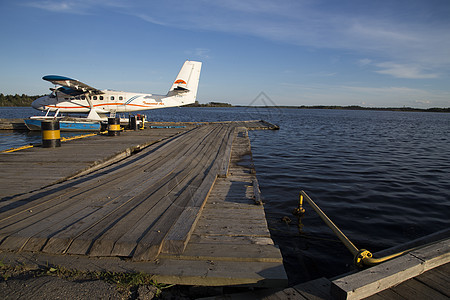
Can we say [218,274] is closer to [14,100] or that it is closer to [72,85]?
[72,85]

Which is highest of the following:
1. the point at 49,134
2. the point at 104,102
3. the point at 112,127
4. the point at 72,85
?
the point at 72,85

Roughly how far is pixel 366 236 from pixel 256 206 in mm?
2476

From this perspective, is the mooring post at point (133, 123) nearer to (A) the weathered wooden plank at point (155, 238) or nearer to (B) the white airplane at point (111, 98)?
(B) the white airplane at point (111, 98)

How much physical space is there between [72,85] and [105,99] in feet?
12.5

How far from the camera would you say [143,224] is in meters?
3.48

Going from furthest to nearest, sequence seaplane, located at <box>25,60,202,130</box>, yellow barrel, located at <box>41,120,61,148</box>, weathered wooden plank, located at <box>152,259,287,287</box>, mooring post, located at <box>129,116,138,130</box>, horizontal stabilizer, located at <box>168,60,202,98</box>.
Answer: horizontal stabilizer, located at <box>168,60,202,98</box> < seaplane, located at <box>25,60,202,130</box> < mooring post, located at <box>129,116,138,130</box> < yellow barrel, located at <box>41,120,61,148</box> < weathered wooden plank, located at <box>152,259,287,287</box>

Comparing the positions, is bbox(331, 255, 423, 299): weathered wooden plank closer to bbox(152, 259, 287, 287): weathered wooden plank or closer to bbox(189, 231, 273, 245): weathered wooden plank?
bbox(152, 259, 287, 287): weathered wooden plank

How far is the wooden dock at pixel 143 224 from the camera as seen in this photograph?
2793 mm

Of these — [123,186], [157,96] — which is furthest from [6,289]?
[157,96]

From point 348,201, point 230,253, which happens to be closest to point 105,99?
point 348,201

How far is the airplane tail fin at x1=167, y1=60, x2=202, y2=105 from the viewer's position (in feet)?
85.5

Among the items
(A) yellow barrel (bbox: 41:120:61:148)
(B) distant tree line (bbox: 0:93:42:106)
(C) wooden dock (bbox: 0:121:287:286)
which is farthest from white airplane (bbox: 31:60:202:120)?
(B) distant tree line (bbox: 0:93:42:106)

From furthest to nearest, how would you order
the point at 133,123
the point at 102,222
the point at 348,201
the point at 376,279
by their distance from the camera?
the point at 133,123 → the point at 348,201 → the point at 102,222 → the point at 376,279

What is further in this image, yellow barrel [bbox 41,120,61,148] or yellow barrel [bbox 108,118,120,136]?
yellow barrel [bbox 108,118,120,136]
